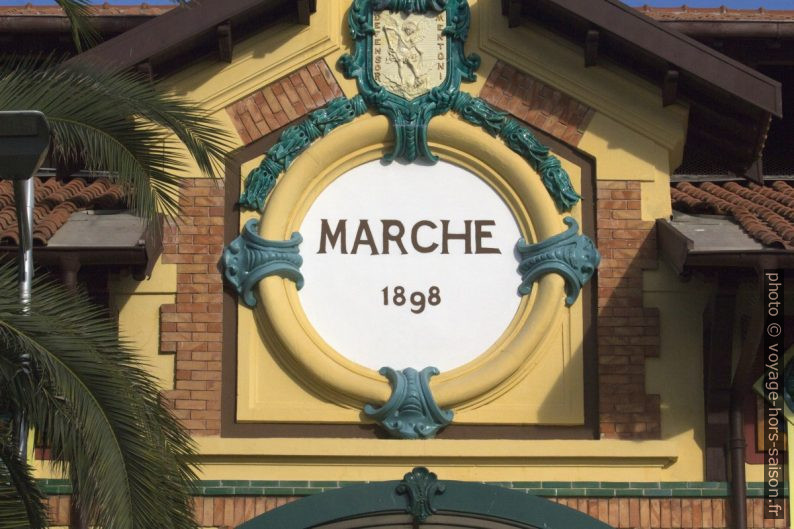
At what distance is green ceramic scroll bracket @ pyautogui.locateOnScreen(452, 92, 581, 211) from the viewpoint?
12570mm

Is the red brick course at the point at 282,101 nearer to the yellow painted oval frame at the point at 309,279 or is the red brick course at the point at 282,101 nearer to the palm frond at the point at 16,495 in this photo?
the yellow painted oval frame at the point at 309,279

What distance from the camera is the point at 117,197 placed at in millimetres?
12602

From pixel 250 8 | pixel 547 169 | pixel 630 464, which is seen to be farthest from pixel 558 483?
pixel 250 8

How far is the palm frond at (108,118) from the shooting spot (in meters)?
10.4

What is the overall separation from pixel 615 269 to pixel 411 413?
1.81m

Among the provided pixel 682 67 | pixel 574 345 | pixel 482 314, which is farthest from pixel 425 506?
pixel 682 67

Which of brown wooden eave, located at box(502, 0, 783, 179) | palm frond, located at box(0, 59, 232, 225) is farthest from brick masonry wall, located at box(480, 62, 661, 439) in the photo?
palm frond, located at box(0, 59, 232, 225)

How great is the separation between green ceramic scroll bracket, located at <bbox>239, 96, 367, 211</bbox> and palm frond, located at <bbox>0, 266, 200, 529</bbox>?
291 cm

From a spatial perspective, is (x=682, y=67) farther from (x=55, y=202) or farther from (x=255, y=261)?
(x=55, y=202)

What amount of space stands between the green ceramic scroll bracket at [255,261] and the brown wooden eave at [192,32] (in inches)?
54.5

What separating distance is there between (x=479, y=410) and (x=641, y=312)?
1.35 metres

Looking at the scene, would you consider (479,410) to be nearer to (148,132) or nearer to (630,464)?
(630,464)

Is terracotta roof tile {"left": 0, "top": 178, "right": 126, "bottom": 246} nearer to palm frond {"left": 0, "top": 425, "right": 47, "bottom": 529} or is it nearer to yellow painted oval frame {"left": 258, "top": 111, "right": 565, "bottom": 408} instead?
yellow painted oval frame {"left": 258, "top": 111, "right": 565, "bottom": 408}

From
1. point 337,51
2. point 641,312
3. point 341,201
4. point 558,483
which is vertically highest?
point 337,51
